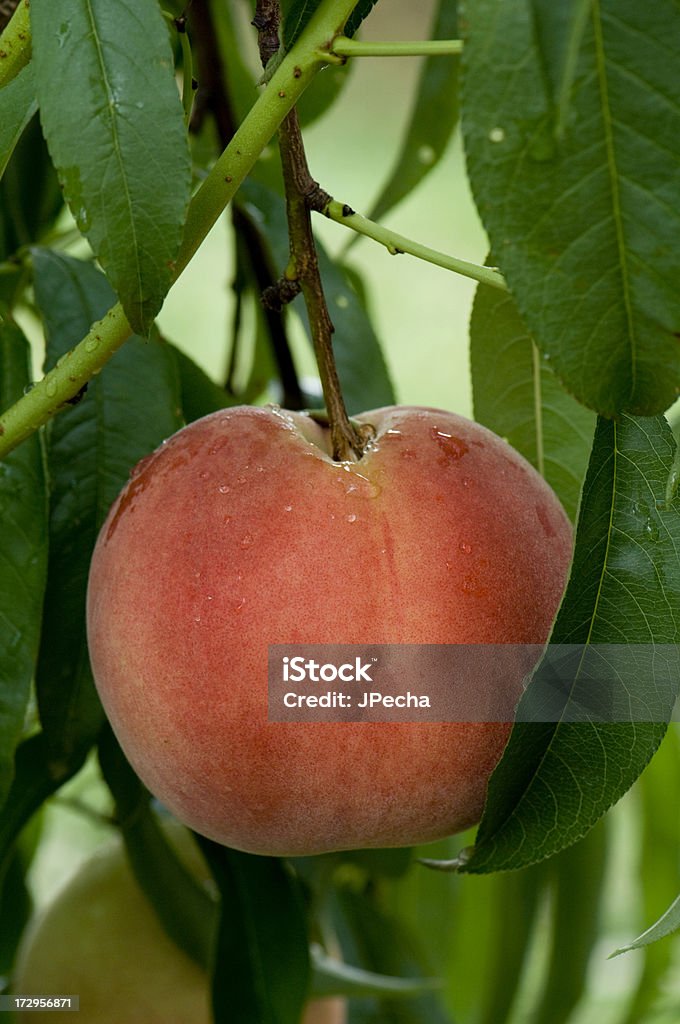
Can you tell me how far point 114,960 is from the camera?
2.81 ft

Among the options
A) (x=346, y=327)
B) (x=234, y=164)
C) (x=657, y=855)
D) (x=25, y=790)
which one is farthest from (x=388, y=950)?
(x=234, y=164)

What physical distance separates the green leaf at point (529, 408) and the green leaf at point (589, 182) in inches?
10.0

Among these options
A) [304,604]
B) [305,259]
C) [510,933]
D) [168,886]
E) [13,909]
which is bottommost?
[510,933]

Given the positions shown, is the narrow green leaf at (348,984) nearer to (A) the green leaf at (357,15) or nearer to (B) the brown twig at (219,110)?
(B) the brown twig at (219,110)

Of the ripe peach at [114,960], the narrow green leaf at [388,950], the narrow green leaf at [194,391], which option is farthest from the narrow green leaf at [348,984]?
the narrow green leaf at [194,391]

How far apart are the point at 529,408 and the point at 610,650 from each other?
211 millimetres

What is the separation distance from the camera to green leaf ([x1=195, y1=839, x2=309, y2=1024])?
0.70 meters

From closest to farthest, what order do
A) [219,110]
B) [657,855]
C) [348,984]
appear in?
[348,984]
[219,110]
[657,855]

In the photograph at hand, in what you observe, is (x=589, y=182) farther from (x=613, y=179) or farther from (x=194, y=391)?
(x=194, y=391)

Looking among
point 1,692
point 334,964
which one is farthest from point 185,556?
point 334,964

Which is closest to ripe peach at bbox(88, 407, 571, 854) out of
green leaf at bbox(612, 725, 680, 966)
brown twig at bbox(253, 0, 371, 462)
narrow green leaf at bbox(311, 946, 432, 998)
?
brown twig at bbox(253, 0, 371, 462)

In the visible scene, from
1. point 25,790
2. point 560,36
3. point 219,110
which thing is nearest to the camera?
point 560,36

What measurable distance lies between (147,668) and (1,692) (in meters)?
0.13

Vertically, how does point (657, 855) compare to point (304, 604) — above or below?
below
